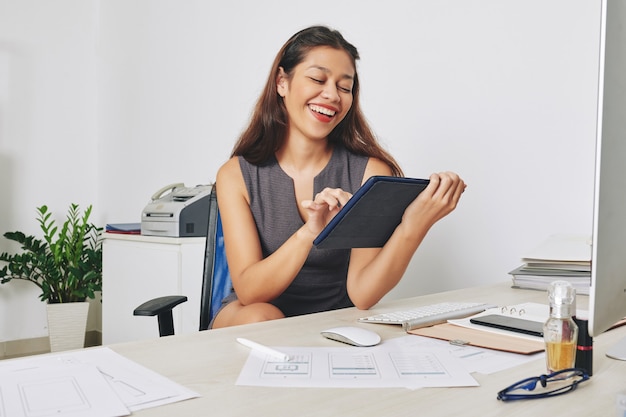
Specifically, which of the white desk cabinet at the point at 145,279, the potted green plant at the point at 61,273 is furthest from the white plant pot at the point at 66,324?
the white desk cabinet at the point at 145,279

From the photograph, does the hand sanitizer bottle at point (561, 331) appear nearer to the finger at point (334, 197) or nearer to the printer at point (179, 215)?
the finger at point (334, 197)

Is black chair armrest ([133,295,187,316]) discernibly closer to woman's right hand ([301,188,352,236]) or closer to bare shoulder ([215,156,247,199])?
bare shoulder ([215,156,247,199])

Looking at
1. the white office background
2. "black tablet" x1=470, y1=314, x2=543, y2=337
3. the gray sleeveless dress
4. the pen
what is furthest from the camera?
the white office background

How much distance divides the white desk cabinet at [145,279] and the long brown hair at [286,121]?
0.88 meters

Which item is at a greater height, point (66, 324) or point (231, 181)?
point (231, 181)

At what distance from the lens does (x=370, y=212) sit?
3.97 feet

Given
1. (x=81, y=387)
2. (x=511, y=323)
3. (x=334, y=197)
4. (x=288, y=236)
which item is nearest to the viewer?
(x=81, y=387)

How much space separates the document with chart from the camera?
0.79 metres

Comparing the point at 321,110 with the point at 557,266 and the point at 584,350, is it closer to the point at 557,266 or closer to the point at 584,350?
the point at 557,266

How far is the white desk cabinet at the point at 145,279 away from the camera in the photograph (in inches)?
99.7

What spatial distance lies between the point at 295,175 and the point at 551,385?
1.11 meters

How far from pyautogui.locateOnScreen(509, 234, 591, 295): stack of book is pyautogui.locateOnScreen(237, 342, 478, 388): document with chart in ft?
2.42

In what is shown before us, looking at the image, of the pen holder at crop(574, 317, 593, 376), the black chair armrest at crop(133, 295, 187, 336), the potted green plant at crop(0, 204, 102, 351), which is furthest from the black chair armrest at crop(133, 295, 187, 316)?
the potted green plant at crop(0, 204, 102, 351)

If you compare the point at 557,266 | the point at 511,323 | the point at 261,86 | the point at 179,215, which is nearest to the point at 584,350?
the point at 511,323
